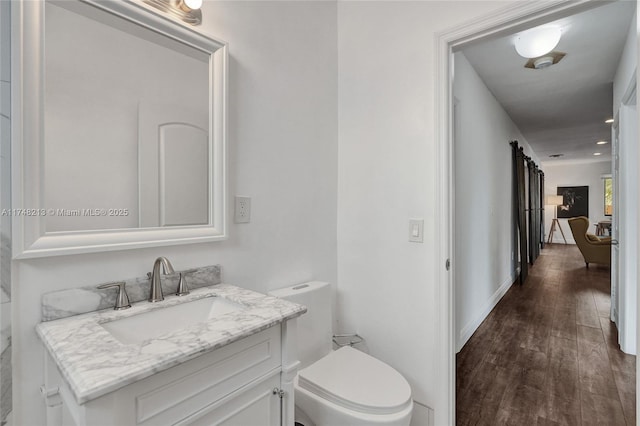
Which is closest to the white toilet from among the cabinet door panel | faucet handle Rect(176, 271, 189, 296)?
the cabinet door panel

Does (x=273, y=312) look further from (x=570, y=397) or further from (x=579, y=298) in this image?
(x=579, y=298)

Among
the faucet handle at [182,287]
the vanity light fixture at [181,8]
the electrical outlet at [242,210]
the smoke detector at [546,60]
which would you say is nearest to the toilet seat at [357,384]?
the faucet handle at [182,287]

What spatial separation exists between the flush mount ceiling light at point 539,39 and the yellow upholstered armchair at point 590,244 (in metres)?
4.58

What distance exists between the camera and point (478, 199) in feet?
10.4

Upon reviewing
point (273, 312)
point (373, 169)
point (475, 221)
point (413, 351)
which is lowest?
point (413, 351)

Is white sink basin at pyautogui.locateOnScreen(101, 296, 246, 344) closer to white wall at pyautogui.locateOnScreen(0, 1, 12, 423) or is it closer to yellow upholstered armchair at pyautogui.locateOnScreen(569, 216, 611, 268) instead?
white wall at pyautogui.locateOnScreen(0, 1, 12, 423)

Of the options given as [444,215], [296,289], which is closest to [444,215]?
[444,215]

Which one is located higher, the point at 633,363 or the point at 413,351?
the point at 413,351

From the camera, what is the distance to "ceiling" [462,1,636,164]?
7.46 feet

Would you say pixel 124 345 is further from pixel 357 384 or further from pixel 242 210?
pixel 357 384

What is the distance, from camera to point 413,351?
1701 millimetres

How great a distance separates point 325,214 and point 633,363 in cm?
260

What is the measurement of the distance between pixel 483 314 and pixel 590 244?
3968 millimetres

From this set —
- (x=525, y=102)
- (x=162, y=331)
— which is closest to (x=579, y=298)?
(x=525, y=102)
